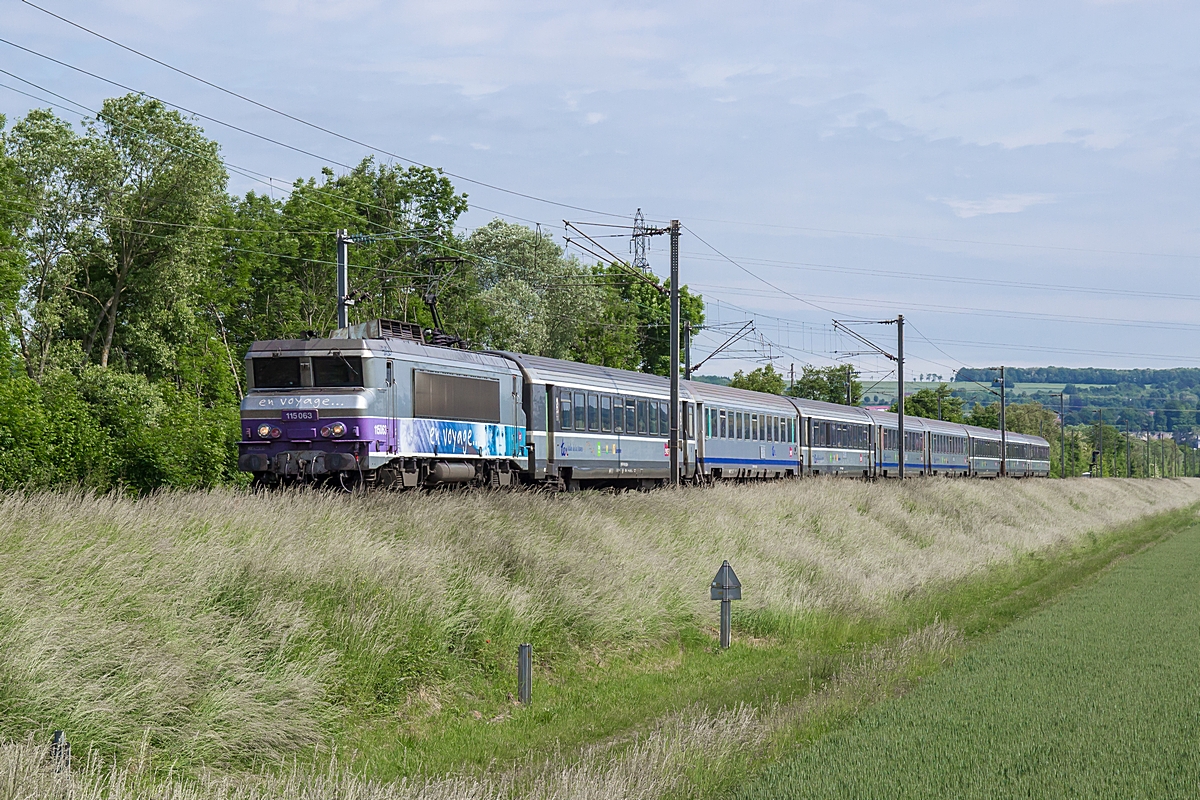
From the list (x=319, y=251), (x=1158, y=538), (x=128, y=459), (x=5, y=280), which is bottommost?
(x=1158, y=538)

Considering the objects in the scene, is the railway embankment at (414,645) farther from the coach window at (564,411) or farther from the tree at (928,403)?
the tree at (928,403)

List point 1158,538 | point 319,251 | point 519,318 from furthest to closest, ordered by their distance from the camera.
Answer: point 519,318 → point 319,251 → point 1158,538

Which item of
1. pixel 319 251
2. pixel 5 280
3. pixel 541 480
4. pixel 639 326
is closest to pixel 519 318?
pixel 319 251

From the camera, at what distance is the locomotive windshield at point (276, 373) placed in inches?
937

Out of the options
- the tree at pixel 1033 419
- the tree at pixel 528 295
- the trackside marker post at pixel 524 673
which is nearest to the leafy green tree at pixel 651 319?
the tree at pixel 528 295

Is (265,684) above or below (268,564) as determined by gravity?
below

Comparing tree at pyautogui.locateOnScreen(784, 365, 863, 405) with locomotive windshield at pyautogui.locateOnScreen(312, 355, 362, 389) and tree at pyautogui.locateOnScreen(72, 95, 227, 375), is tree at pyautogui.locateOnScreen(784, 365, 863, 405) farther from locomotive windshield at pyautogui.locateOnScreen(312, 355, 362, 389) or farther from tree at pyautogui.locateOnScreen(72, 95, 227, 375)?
locomotive windshield at pyautogui.locateOnScreen(312, 355, 362, 389)

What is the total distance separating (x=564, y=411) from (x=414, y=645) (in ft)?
60.3

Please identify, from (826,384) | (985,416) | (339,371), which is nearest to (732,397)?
(339,371)

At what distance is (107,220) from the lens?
51.8 metres

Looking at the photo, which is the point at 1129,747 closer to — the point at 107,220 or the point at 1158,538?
the point at 1158,538

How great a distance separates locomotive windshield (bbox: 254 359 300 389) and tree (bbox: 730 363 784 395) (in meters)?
75.9

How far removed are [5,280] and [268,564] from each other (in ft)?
111

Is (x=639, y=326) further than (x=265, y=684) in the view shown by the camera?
Yes
